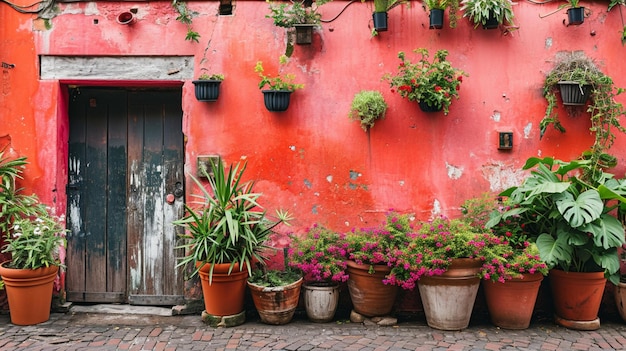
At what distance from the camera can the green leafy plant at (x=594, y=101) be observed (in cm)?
502

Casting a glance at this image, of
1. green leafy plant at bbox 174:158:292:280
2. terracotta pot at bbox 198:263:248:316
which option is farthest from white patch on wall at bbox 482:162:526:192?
terracotta pot at bbox 198:263:248:316

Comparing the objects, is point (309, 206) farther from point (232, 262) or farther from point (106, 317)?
point (106, 317)

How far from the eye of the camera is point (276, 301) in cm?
479

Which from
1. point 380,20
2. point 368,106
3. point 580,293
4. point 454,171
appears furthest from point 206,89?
point 580,293

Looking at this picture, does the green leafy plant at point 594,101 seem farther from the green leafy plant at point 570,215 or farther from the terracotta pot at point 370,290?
the terracotta pot at point 370,290

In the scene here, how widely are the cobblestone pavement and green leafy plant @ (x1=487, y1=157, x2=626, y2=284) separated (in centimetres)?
61

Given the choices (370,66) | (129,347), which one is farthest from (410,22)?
(129,347)

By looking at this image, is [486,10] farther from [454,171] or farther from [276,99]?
[276,99]

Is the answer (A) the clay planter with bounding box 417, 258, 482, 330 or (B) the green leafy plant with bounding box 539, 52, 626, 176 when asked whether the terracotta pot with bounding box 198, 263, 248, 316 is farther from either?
(B) the green leafy plant with bounding box 539, 52, 626, 176

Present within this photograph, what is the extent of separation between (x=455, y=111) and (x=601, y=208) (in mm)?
1563

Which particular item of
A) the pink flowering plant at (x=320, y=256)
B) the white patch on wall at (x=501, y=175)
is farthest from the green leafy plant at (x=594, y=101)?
the pink flowering plant at (x=320, y=256)

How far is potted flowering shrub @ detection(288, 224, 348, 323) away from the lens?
480cm

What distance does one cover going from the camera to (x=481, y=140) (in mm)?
5254

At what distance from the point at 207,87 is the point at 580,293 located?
3.87m
